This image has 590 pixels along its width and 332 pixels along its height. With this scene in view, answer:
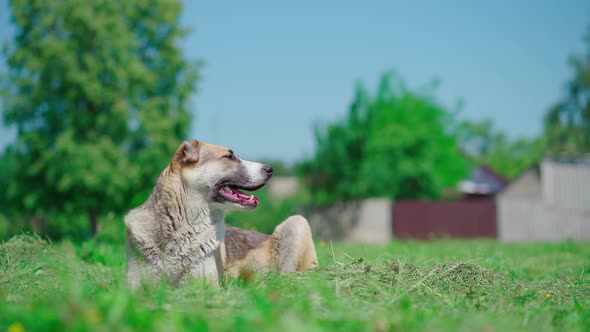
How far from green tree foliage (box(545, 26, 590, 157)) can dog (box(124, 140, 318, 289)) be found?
41.6 meters

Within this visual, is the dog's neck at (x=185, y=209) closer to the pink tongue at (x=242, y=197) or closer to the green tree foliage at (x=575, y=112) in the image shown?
the pink tongue at (x=242, y=197)

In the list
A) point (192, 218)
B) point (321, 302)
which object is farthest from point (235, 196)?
point (321, 302)

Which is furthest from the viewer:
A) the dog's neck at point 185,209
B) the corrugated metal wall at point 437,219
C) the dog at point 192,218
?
the corrugated metal wall at point 437,219

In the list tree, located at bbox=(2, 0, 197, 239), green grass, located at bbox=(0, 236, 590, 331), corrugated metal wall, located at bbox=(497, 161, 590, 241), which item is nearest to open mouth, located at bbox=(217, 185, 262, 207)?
green grass, located at bbox=(0, 236, 590, 331)

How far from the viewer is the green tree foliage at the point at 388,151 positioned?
3133 cm

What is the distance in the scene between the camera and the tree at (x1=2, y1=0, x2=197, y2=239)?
80.3 feet

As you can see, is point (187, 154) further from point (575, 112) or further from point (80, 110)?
point (575, 112)

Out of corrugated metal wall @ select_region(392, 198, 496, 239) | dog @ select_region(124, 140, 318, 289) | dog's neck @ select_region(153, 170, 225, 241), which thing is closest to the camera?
dog @ select_region(124, 140, 318, 289)

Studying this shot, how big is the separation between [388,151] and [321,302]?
2849 centimetres

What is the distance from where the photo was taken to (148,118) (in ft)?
85.0

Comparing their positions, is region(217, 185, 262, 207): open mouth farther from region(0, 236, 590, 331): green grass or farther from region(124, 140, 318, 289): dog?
region(0, 236, 590, 331): green grass

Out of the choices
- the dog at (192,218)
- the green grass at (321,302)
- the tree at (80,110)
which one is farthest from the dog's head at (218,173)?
the tree at (80,110)

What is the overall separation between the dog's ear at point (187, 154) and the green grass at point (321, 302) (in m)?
1.22

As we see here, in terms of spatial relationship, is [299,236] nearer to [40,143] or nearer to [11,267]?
[11,267]
